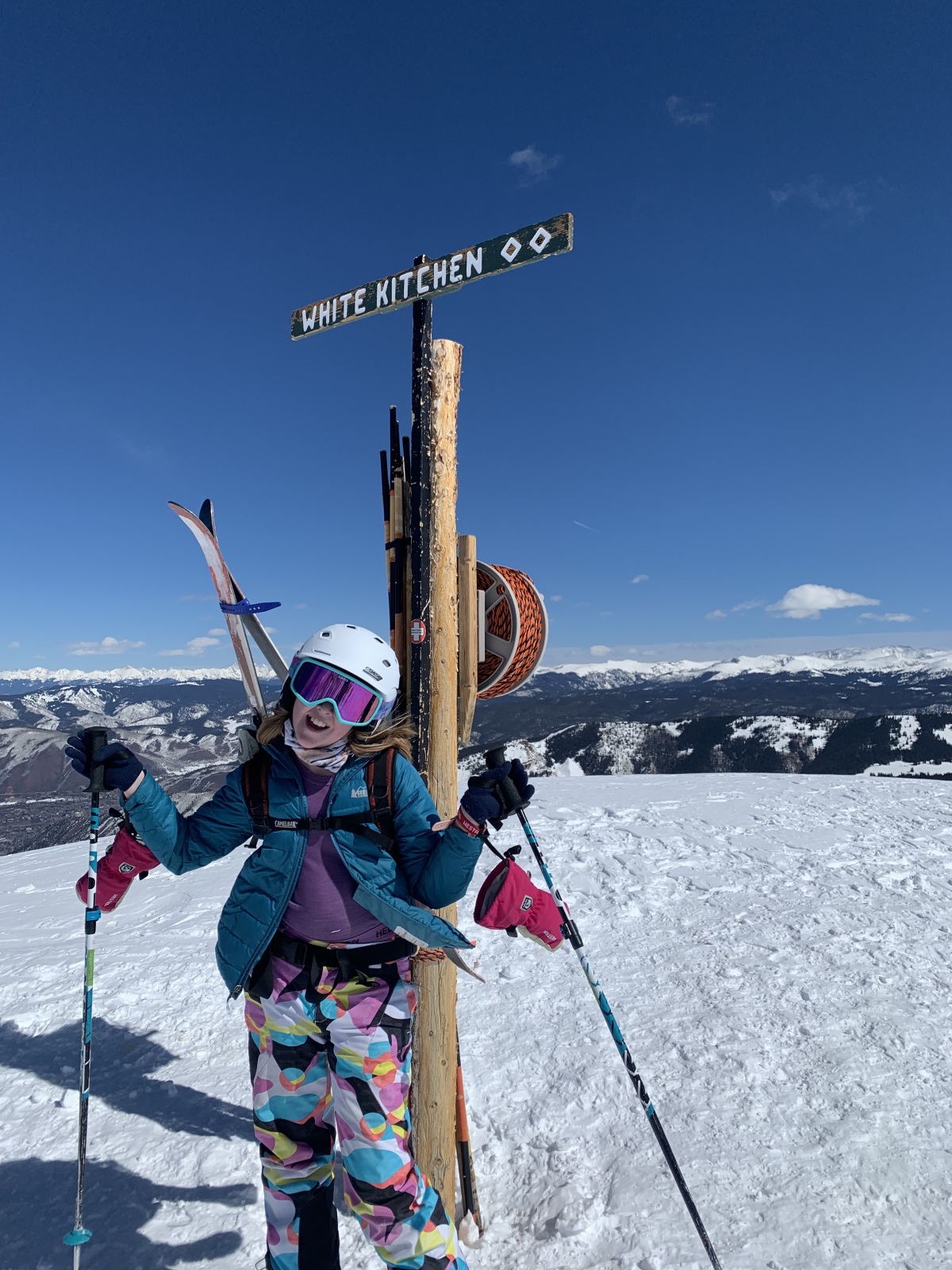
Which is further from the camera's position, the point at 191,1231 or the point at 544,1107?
the point at 544,1107

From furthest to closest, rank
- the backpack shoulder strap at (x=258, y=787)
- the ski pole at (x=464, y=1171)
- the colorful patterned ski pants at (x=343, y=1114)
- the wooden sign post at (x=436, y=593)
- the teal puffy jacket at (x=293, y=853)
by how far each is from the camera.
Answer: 1. the ski pole at (x=464, y=1171)
2. the wooden sign post at (x=436, y=593)
3. the backpack shoulder strap at (x=258, y=787)
4. the teal puffy jacket at (x=293, y=853)
5. the colorful patterned ski pants at (x=343, y=1114)

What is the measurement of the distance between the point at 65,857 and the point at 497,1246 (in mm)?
12987

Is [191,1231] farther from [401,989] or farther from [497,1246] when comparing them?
[401,989]

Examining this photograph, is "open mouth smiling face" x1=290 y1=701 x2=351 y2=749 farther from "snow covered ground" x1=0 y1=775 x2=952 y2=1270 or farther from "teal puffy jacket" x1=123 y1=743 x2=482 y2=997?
"snow covered ground" x1=0 y1=775 x2=952 y2=1270

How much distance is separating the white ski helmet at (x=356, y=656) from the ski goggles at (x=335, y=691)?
0.02 metres

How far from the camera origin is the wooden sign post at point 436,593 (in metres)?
3.60

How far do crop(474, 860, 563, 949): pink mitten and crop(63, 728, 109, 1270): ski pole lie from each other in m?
1.69

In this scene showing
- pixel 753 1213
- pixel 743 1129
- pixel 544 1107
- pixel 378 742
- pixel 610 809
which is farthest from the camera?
pixel 610 809

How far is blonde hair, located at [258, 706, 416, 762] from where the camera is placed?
3057 mm

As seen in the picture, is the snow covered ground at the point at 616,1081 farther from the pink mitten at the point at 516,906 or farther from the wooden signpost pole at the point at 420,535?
the wooden signpost pole at the point at 420,535

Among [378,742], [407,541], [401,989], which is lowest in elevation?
[401,989]

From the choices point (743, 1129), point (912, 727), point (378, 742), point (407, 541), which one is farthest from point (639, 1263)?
point (912, 727)

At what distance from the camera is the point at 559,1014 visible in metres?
5.96

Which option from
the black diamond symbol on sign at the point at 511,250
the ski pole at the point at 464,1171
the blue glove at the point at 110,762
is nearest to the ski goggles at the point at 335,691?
the blue glove at the point at 110,762
